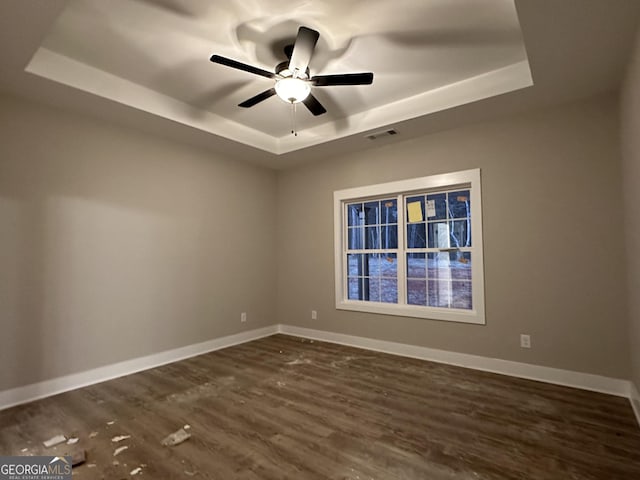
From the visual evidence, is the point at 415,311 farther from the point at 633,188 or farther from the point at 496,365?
the point at 633,188

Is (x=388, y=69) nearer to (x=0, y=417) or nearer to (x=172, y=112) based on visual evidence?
(x=172, y=112)

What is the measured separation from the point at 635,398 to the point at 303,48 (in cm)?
358

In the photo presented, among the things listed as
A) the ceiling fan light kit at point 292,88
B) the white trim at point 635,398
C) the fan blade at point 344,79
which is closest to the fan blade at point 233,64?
the ceiling fan light kit at point 292,88

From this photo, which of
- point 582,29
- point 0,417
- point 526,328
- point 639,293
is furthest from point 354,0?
point 0,417

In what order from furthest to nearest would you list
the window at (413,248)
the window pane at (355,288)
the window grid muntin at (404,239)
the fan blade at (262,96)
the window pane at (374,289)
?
the window pane at (355,288), the window pane at (374,289), the window grid muntin at (404,239), the window at (413,248), the fan blade at (262,96)

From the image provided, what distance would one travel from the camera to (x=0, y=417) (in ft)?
8.32

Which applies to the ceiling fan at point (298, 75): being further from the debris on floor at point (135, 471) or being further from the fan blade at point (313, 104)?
the debris on floor at point (135, 471)

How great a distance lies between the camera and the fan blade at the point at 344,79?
2.48m

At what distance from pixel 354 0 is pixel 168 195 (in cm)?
288

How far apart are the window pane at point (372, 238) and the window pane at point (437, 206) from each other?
0.75m

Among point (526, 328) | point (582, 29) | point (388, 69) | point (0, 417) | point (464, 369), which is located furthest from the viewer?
point (464, 369)

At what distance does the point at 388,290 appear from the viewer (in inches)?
171

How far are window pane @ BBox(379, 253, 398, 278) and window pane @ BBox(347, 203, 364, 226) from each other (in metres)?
0.63

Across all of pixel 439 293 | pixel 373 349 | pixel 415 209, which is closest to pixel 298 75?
pixel 415 209
